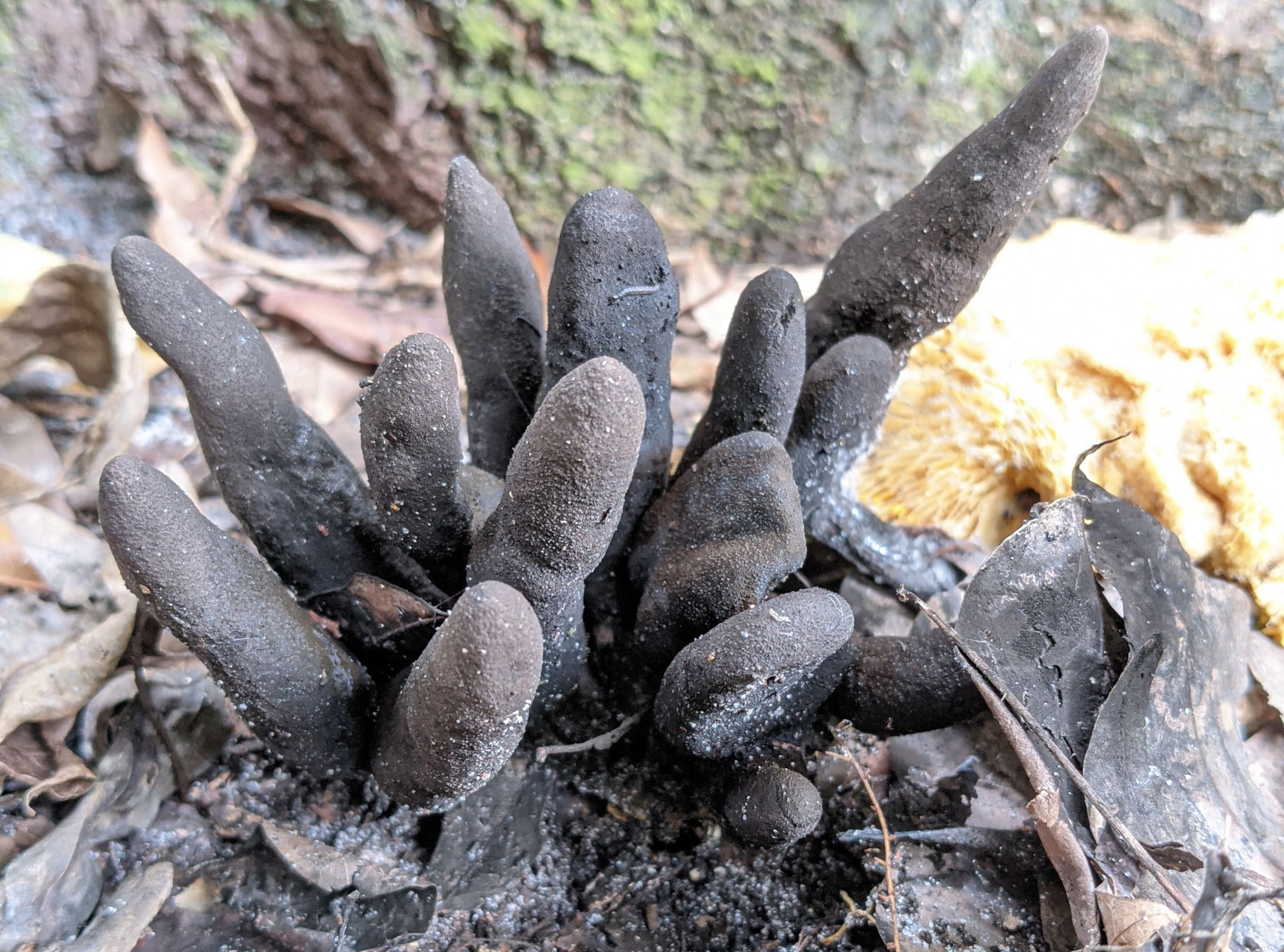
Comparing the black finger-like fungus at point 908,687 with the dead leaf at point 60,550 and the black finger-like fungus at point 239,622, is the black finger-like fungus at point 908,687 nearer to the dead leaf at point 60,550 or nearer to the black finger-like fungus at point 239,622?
the black finger-like fungus at point 239,622

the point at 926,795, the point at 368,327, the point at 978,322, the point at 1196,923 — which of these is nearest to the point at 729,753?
the point at 926,795

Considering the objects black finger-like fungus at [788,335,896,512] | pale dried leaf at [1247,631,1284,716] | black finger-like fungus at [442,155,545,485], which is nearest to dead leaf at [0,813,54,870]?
black finger-like fungus at [442,155,545,485]

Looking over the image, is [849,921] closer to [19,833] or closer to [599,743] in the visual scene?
[599,743]

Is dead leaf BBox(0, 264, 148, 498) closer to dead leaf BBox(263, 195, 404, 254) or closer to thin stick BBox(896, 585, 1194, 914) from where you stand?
dead leaf BBox(263, 195, 404, 254)

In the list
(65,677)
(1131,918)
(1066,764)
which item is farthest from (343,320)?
(1131,918)

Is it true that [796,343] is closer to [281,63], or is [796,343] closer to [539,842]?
[539,842]

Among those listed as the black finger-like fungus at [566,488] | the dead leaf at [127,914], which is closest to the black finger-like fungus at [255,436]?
the black finger-like fungus at [566,488]
